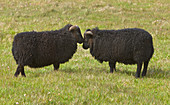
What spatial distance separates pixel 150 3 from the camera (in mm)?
26391

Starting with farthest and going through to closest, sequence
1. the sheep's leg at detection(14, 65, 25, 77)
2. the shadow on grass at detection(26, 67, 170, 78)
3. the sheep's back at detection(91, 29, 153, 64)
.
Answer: the shadow on grass at detection(26, 67, 170, 78)
the sheep's back at detection(91, 29, 153, 64)
the sheep's leg at detection(14, 65, 25, 77)

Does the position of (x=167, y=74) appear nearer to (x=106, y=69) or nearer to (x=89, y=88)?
(x=106, y=69)

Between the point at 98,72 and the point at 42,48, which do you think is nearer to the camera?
the point at 42,48

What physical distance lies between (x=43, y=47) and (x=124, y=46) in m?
2.44

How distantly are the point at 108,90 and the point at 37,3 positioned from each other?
1937 cm

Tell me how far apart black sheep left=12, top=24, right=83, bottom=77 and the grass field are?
0.42 metres

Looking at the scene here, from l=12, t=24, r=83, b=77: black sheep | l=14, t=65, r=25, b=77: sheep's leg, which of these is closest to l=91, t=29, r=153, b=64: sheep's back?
l=12, t=24, r=83, b=77: black sheep

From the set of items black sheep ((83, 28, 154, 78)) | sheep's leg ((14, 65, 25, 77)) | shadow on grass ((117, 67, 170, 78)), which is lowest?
shadow on grass ((117, 67, 170, 78))

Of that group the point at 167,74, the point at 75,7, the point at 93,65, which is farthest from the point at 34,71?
the point at 75,7

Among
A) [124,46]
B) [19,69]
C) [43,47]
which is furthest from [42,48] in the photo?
[124,46]

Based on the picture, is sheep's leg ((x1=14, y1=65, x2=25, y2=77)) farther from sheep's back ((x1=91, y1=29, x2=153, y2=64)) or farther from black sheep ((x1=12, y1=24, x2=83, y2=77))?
sheep's back ((x1=91, y1=29, x2=153, y2=64))

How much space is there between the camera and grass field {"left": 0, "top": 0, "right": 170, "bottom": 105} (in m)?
6.35

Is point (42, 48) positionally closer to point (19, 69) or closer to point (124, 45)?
point (19, 69)

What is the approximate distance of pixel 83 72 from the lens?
912cm
